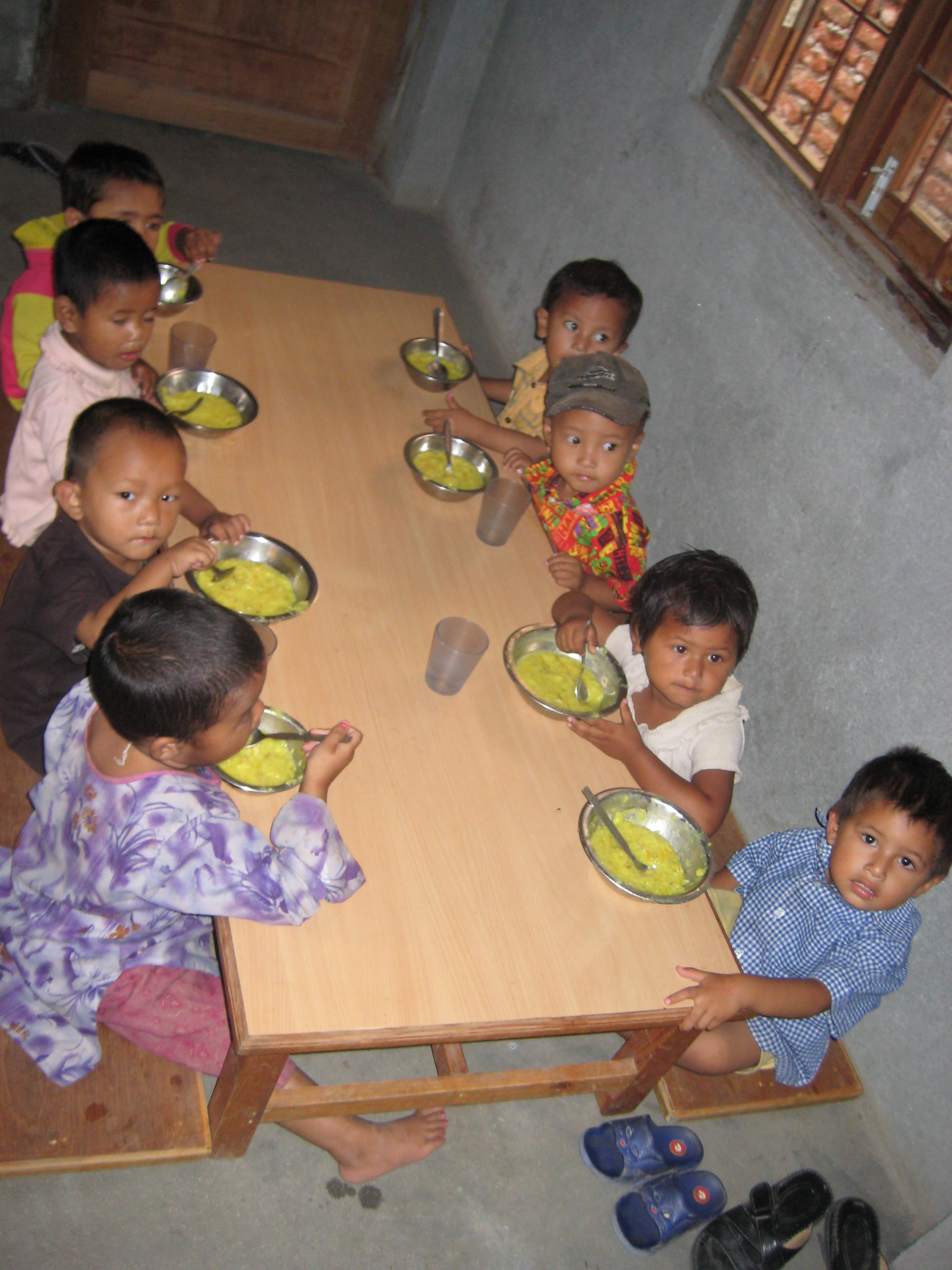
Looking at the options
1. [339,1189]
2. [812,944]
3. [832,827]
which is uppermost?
[832,827]

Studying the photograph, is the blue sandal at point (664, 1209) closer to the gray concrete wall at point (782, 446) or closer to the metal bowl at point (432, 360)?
the gray concrete wall at point (782, 446)

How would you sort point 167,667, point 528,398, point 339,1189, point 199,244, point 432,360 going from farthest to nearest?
point 528,398, point 199,244, point 432,360, point 339,1189, point 167,667

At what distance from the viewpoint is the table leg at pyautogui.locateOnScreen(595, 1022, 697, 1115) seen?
1.97 meters

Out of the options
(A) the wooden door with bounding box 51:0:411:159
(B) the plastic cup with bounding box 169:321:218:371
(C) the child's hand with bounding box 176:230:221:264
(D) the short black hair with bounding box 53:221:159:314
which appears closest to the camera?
(D) the short black hair with bounding box 53:221:159:314

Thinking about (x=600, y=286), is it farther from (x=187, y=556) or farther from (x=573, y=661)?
(x=187, y=556)

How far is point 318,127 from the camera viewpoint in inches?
238

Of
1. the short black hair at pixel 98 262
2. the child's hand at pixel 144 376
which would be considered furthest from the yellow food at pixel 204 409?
the short black hair at pixel 98 262

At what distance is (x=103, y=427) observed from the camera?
2.07m

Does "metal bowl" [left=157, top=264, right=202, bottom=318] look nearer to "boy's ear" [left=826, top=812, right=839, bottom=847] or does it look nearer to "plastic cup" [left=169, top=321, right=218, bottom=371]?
"plastic cup" [left=169, top=321, right=218, bottom=371]

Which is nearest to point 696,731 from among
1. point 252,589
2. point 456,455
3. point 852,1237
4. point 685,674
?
point 685,674

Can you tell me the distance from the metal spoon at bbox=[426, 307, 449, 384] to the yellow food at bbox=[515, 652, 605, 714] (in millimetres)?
1213

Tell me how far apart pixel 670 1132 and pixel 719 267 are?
290 centimetres

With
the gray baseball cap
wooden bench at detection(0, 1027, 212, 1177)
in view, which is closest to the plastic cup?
the gray baseball cap

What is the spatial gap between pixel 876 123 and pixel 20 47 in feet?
14.6
